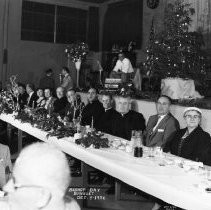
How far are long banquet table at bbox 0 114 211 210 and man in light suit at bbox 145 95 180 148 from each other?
136 centimetres

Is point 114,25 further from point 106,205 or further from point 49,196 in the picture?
point 49,196

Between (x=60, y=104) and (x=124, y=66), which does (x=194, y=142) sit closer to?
(x=60, y=104)

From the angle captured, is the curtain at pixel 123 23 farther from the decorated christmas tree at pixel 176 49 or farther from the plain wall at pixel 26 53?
the decorated christmas tree at pixel 176 49

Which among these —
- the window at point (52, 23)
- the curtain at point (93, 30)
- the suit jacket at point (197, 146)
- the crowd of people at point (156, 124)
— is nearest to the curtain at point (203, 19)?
the crowd of people at point (156, 124)

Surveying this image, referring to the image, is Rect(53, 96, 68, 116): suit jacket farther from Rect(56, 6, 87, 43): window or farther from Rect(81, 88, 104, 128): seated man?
Rect(56, 6, 87, 43): window

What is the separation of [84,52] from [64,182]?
11.4m

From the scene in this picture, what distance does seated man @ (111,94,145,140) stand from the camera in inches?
230

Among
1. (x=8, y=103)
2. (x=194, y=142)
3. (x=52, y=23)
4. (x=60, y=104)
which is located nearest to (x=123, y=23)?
(x=52, y=23)

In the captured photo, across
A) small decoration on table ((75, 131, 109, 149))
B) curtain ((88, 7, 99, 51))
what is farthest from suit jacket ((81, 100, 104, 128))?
curtain ((88, 7, 99, 51))

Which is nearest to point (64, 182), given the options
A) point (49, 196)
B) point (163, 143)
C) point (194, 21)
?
→ point (49, 196)

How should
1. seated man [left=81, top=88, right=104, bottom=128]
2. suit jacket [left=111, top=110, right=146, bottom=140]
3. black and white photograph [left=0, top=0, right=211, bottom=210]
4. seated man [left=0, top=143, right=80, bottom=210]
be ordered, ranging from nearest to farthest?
seated man [left=0, top=143, right=80, bottom=210], black and white photograph [left=0, top=0, right=211, bottom=210], suit jacket [left=111, top=110, right=146, bottom=140], seated man [left=81, top=88, right=104, bottom=128]

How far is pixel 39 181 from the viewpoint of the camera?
1.24m

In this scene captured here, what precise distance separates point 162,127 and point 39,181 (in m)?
4.06

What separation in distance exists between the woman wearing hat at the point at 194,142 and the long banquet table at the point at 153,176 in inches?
29.6
